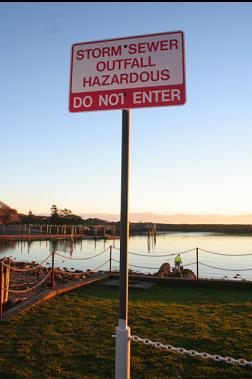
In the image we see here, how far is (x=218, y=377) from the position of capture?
415cm

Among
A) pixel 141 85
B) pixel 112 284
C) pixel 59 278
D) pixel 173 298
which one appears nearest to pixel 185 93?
pixel 141 85

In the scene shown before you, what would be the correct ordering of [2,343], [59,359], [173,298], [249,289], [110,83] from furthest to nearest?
[249,289] < [173,298] < [2,343] < [59,359] < [110,83]

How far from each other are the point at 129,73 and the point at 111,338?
423 cm

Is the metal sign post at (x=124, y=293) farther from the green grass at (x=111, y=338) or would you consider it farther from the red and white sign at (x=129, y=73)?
the green grass at (x=111, y=338)

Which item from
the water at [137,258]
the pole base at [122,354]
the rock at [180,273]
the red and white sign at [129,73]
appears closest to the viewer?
the pole base at [122,354]

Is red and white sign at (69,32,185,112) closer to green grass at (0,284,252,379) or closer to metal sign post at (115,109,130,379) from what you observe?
metal sign post at (115,109,130,379)

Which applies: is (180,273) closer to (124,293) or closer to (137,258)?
(124,293)

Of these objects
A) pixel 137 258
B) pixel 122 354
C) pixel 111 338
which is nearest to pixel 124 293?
pixel 122 354

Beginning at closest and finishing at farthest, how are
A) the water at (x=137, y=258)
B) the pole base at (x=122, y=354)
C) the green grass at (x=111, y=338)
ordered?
1. the pole base at (x=122, y=354)
2. the green grass at (x=111, y=338)
3. the water at (x=137, y=258)

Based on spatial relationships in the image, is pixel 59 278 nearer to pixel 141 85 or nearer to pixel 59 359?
pixel 59 359

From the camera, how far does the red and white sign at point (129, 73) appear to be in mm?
3074

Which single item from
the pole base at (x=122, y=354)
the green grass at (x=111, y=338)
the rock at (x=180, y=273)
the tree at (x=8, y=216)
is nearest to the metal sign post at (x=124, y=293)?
the pole base at (x=122, y=354)

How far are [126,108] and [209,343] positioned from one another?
13.3 ft

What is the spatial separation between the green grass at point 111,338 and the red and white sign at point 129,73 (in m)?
3.32
